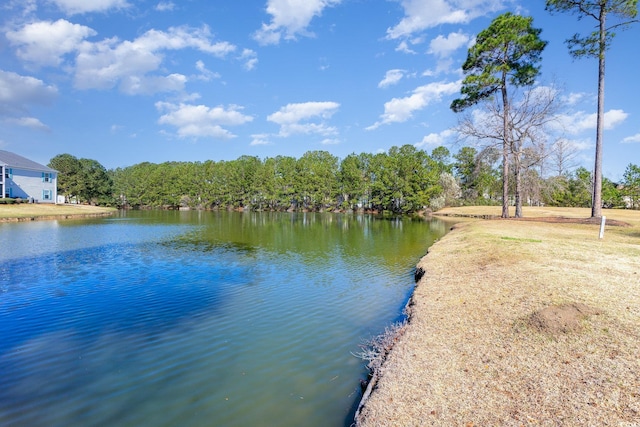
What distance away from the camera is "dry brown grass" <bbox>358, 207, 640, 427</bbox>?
4.06m

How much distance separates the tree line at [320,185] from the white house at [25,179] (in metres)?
21.6

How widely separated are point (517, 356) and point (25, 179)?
76.7 meters

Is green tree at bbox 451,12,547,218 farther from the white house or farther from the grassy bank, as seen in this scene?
the white house

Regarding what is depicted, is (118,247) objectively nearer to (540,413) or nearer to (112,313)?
(112,313)

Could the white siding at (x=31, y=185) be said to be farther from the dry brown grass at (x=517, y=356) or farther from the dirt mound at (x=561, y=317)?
the dirt mound at (x=561, y=317)

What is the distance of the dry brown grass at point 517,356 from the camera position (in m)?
4.06

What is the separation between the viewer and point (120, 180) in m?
110

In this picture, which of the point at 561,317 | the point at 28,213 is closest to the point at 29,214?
the point at 28,213

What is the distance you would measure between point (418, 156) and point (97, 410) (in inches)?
3133

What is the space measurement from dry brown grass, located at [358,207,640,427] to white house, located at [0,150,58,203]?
227ft

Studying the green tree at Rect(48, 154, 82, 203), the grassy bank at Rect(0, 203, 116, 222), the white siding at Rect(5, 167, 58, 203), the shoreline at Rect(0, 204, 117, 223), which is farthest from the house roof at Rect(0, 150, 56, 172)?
the green tree at Rect(48, 154, 82, 203)

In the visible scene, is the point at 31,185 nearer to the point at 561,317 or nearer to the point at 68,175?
the point at 68,175

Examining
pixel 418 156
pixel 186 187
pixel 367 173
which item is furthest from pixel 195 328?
pixel 186 187

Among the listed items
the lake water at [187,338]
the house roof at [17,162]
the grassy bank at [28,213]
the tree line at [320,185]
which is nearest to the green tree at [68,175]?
the tree line at [320,185]
